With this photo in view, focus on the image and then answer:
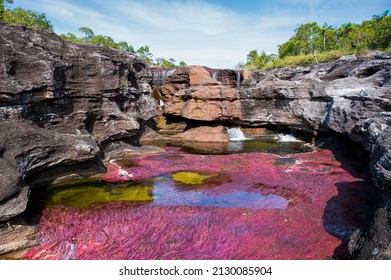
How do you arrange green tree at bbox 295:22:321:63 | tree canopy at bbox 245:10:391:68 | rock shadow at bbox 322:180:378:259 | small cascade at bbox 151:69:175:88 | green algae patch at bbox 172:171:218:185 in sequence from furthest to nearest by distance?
green tree at bbox 295:22:321:63 → tree canopy at bbox 245:10:391:68 → small cascade at bbox 151:69:175:88 → green algae patch at bbox 172:171:218:185 → rock shadow at bbox 322:180:378:259

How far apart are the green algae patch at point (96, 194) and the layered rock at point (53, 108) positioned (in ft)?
4.33

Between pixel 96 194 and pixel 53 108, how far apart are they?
634 cm

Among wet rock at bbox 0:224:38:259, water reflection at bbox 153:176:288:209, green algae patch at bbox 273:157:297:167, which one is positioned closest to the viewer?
wet rock at bbox 0:224:38:259

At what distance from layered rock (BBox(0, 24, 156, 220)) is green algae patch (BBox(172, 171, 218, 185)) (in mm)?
4862

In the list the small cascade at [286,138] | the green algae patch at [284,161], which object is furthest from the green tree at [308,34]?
the green algae patch at [284,161]

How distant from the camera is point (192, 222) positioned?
11.0 meters

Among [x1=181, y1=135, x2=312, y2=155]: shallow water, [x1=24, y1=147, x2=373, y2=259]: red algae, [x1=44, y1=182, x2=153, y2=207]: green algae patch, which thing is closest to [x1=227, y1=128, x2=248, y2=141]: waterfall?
[x1=181, y1=135, x2=312, y2=155]: shallow water

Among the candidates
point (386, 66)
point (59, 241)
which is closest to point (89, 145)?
point (59, 241)

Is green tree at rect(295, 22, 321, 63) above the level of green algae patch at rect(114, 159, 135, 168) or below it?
above

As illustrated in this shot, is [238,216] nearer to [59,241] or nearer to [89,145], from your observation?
[59,241]

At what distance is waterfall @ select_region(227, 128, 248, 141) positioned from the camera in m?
29.5

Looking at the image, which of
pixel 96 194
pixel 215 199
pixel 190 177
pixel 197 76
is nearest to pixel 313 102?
pixel 190 177

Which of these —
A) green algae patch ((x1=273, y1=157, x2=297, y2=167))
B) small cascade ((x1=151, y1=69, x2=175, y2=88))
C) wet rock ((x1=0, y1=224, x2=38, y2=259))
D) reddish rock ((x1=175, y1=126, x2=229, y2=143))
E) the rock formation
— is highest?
small cascade ((x1=151, y1=69, x2=175, y2=88))

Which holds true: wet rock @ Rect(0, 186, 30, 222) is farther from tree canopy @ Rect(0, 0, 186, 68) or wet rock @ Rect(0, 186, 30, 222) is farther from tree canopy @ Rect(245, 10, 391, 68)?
tree canopy @ Rect(245, 10, 391, 68)
